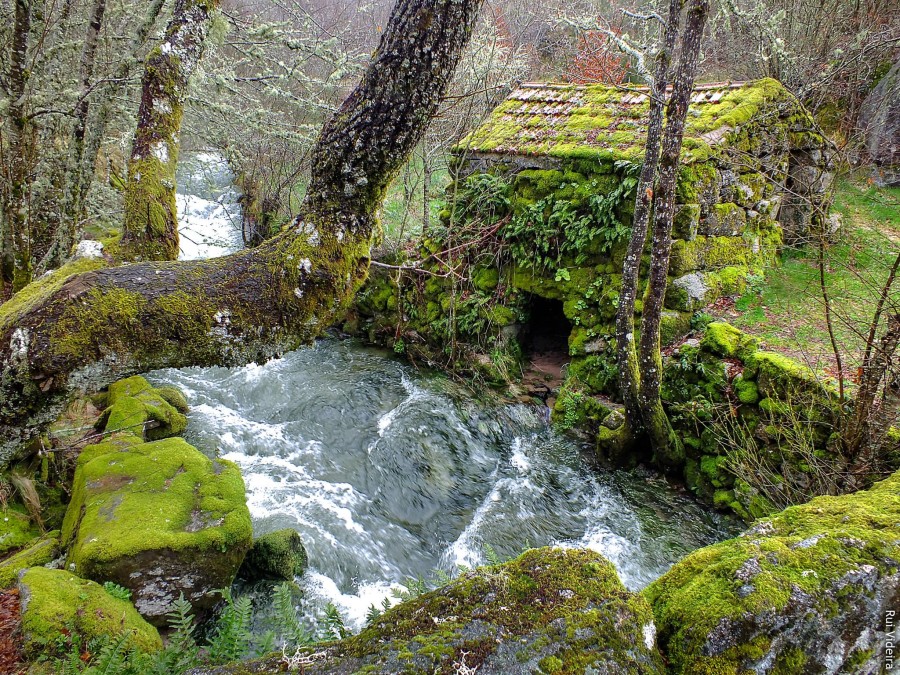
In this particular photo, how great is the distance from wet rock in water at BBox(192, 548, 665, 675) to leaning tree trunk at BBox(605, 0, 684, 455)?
14.7 feet

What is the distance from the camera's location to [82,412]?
596cm

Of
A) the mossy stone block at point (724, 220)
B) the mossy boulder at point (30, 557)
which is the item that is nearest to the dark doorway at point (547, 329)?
the mossy stone block at point (724, 220)

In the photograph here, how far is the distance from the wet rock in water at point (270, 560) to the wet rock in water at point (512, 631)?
11.9 feet

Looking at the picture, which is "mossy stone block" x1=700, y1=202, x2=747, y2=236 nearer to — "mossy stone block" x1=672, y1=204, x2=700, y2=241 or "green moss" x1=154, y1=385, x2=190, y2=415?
"mossy stone block" x1=672, y1=204, x2=700, y2=241

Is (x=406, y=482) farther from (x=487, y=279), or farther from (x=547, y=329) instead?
(x=547, y=329)

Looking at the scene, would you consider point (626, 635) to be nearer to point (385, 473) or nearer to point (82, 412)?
point (385, 473)

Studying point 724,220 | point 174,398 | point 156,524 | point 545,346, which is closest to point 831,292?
point 724,220

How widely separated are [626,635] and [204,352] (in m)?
1.72

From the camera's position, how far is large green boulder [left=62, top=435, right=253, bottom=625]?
3.71m

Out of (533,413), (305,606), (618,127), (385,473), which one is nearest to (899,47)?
(618,127)

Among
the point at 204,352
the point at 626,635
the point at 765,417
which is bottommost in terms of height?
the point at 765,417

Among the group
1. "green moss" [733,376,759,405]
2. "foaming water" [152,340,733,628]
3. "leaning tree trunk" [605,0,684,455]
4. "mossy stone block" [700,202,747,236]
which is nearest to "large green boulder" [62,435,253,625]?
"foaming water" [152,340,733,628]

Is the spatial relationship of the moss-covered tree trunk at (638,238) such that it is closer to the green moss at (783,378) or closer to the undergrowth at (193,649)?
the green moss at (783,378)

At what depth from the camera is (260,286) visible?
1911mm
